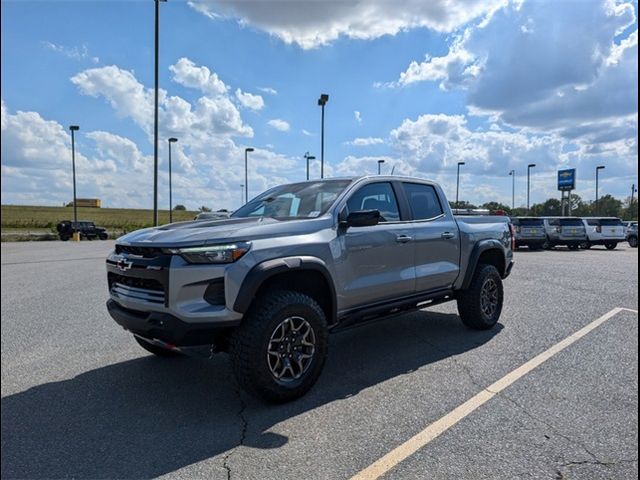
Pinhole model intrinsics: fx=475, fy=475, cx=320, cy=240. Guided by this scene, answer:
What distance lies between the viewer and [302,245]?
4059 millimetres

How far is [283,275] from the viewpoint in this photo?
4043mm

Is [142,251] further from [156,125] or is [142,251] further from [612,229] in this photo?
[612,229]

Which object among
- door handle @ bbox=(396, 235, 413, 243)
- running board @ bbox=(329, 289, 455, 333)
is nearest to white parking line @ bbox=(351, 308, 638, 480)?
running board @ bbox=(329, 289, 455, 333)

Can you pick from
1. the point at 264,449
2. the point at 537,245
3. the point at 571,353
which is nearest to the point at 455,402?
the point at 264,449

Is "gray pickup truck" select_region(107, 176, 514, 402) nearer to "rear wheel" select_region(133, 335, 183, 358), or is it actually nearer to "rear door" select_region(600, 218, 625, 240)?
"rear wheel" select_region(133, 335, 183, 358)

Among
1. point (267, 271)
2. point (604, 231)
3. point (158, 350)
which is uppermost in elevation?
point (604, 231)

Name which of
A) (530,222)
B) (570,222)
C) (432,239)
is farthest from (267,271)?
(570,222)

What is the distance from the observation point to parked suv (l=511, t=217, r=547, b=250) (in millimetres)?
23531

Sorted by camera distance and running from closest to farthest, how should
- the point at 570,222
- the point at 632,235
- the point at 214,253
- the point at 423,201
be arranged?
the point at 214,253, the point at 423,201, the point at 570,222, the point at 632,235

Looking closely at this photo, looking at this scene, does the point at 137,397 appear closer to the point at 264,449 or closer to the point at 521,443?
the point at 264,449

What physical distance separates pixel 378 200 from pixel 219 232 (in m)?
2.03

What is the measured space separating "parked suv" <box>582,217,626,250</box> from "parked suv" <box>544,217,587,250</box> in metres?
0.71

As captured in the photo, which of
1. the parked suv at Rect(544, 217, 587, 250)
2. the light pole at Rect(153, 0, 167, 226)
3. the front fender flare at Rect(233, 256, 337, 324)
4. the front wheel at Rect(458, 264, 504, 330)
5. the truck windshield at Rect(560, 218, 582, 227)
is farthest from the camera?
the truck windshield at Rect(560, 218, 582, 227)

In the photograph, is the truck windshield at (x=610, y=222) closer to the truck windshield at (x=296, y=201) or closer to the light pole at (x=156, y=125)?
the light pole at (x=156, y=125)
